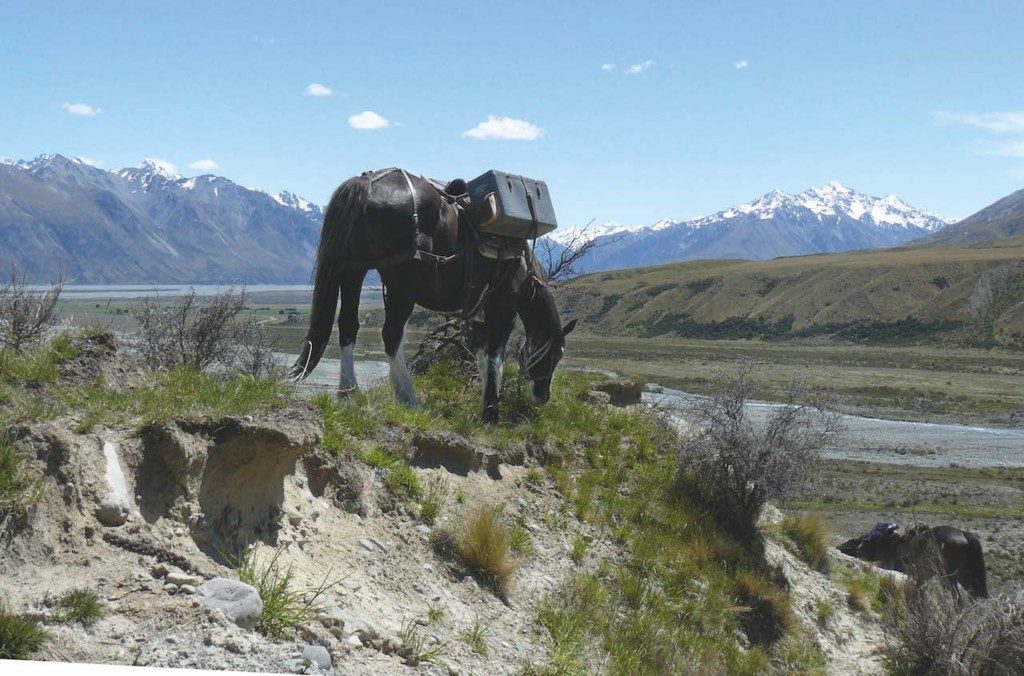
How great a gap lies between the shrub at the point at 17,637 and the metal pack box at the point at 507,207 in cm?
686

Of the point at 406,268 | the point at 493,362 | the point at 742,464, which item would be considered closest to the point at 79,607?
the point at 406,268

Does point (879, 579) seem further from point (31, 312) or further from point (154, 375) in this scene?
point (31, 312)

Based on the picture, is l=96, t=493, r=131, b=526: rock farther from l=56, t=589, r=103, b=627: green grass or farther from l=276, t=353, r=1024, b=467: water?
→ l=276, t=353, r=1024, b=467: water

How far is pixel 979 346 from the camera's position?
103250mm

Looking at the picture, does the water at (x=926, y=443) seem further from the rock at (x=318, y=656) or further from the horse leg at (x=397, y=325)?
the rock at (x=318, y=656)

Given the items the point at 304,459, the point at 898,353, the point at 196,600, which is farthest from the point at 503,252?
the point at 898,353

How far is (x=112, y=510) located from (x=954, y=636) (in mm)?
9310

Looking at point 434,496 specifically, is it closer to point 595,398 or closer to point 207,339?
point 207,339

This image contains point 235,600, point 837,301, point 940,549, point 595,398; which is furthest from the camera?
point 837,301

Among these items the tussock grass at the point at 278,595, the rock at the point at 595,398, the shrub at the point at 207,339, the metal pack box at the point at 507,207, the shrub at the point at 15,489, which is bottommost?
the tussock grass at the point at 278,595

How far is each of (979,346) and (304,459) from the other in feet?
368

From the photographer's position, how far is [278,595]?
5566 millimetres

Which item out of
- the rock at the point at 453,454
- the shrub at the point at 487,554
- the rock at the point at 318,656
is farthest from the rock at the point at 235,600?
the rock at the point at 453,454

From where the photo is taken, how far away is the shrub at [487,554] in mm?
8039
